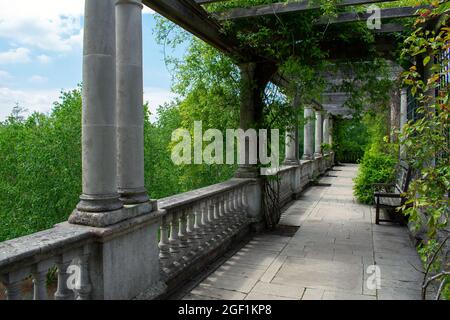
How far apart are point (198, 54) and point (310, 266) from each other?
417 centimetres

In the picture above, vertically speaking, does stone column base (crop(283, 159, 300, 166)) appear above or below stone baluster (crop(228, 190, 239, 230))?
above

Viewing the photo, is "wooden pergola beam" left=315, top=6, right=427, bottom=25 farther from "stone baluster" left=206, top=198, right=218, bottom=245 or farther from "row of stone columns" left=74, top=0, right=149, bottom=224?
"row of stone columns" left=74, top=0, right=149, bottom=224

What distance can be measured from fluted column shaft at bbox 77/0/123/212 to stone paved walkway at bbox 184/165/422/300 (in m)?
1.63

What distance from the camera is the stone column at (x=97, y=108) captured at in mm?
2947

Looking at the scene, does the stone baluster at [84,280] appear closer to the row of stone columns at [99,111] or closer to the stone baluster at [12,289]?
the row of stone columns at [99,111]

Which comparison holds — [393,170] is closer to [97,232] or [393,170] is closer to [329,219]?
[329,219]

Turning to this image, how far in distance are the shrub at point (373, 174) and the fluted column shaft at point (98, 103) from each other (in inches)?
320

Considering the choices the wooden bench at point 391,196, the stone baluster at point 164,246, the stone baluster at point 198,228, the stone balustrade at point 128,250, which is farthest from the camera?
the wooden bench at point 391,196

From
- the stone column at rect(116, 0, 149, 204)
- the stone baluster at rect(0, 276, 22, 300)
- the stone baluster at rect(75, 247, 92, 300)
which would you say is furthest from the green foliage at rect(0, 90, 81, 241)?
the stone baluster at rect(0, 276, 22, 300)

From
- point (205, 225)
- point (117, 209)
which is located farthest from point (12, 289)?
point (205, 225)

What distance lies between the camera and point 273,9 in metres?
5.09

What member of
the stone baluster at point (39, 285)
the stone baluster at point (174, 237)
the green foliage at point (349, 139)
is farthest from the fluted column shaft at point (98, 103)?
the green foliage at point (349, 139)

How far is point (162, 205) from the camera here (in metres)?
4.02

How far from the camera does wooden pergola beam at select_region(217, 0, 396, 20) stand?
4699 mm
